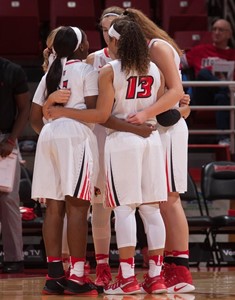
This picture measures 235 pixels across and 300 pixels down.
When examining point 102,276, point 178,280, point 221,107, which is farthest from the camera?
point 221,107

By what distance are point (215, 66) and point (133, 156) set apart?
5002 mm

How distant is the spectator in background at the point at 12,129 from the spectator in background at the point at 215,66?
3.00 m

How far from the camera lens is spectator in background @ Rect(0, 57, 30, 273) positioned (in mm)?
6871

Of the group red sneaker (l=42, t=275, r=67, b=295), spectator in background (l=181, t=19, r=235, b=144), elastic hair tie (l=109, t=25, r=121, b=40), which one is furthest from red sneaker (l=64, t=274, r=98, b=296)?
spectator in background (l=181, t=19, r=235, b=144)

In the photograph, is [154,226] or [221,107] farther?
[221,107]

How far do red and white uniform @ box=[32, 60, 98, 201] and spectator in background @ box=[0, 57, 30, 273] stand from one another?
1907 mm

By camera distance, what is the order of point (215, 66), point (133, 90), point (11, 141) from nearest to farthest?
point (133, 90), point (11, 141), point (215, 66)

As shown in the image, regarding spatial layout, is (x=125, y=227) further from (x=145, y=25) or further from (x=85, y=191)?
(x=145, y=25)

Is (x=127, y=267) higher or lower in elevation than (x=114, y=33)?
lower

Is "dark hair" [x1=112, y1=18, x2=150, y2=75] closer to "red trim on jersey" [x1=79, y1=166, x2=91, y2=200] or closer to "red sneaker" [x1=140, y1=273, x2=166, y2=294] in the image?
"red trim on jersey" [x1=79, y1=166, x2=91, y2=200]

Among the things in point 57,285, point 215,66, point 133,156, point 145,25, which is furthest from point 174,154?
point 215,66

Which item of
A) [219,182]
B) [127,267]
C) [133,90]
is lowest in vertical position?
[219,182]

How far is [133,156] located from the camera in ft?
15.9

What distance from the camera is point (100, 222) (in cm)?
529
